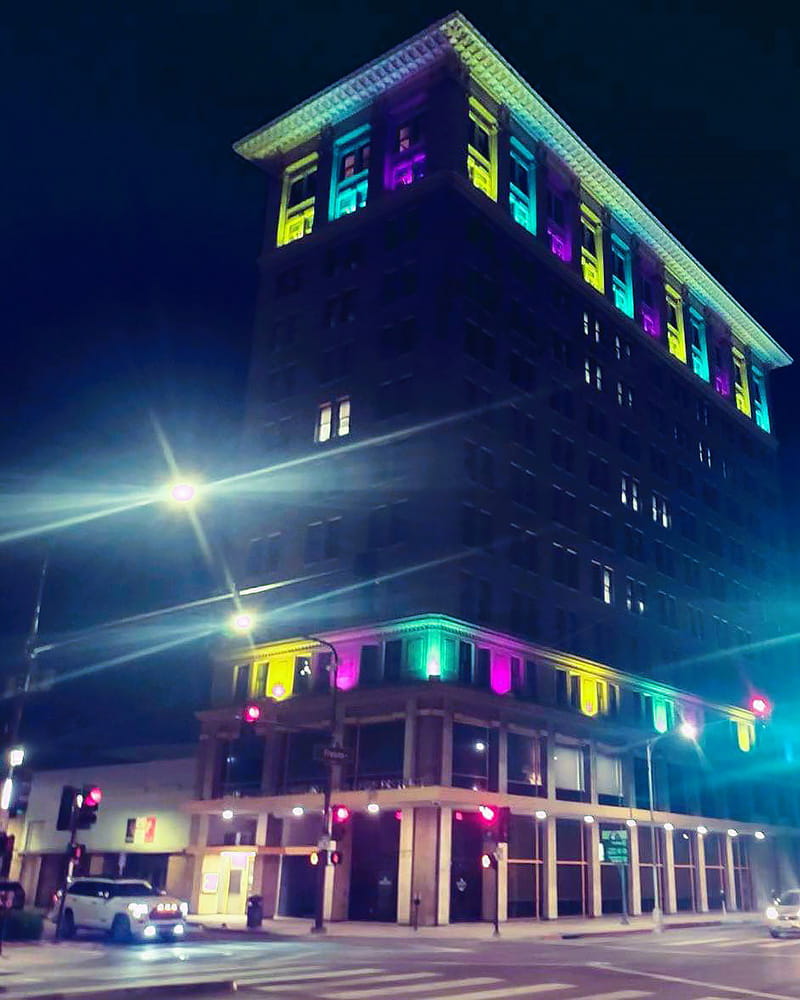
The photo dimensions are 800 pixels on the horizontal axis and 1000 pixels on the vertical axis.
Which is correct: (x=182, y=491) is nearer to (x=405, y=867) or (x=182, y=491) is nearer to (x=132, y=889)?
(x=132, y=889)

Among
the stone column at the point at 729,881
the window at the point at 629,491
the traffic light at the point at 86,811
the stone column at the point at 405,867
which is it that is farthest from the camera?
the window at the point at 629,491

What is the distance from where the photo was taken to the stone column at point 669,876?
53.5m

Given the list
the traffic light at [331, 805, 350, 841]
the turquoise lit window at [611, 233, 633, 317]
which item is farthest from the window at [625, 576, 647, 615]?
the traffic light at [331, 805, 350, 841]

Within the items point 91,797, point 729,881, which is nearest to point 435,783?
point 91,797

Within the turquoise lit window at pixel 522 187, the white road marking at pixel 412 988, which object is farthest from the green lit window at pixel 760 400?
the white road marking at pixel 412 988

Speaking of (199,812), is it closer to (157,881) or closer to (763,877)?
(157,881)

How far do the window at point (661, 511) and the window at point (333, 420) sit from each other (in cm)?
2513

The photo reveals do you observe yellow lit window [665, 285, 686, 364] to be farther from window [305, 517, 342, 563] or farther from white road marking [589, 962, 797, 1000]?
white road marking [589, 962, 797, 1000]

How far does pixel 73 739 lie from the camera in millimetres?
66812

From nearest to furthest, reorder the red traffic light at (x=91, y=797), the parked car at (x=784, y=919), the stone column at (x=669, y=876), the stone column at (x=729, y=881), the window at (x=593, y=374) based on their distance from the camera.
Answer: the red traffic light at (x=91, y=797)
the parked car at (x=784, y=919)
the stone column at (x=669, y=876)
the stone column at (x=729, y=881)
the window at (x=593, y=374)

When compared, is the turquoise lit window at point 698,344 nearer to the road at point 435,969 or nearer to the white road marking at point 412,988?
the road at point 435,969

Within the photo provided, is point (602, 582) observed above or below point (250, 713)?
above

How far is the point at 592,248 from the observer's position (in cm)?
7144

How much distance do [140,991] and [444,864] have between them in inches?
1068
